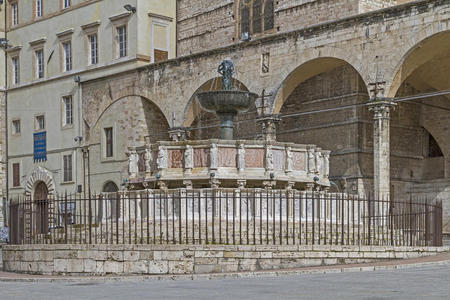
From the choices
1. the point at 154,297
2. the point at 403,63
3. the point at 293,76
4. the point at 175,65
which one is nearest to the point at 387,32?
the point at 403,63

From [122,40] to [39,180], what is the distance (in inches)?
316

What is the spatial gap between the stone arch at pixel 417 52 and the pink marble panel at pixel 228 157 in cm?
818

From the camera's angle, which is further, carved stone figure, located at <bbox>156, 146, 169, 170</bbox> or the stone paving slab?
carved stone figure, located at <bbox>156, 146, 169, 170</bbox>

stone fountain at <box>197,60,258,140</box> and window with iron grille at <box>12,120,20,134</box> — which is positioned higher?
window with iron grille at <box>12,120,20,134</box>

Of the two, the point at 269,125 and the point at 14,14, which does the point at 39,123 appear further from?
the point at 269,125

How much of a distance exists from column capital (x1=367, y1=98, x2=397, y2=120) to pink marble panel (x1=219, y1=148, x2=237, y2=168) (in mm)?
8028

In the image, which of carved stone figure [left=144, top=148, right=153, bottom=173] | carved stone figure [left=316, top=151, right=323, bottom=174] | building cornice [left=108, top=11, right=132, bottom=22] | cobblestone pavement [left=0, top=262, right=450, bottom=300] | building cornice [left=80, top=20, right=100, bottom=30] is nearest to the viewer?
cobblestone pavement [left=0, top=262, right=450, bottom=300]

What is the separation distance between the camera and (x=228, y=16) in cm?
3238

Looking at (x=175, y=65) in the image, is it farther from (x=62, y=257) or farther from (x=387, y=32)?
(x=62, y=257)

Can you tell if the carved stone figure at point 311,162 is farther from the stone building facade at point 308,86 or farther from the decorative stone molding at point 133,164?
the stone building facade at point 308,86

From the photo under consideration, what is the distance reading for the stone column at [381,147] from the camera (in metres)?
23.0

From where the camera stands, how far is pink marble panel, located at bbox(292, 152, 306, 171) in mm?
17109

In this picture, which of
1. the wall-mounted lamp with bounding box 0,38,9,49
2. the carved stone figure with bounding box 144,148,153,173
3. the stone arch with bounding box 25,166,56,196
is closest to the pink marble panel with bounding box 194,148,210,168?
the carved stone figure with bounding box 144,148,153,173

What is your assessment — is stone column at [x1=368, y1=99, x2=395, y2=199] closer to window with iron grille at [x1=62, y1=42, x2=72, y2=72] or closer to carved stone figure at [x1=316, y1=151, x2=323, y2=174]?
carved stone figure at [x1=316, y1=151, x2=323, y2=174]
